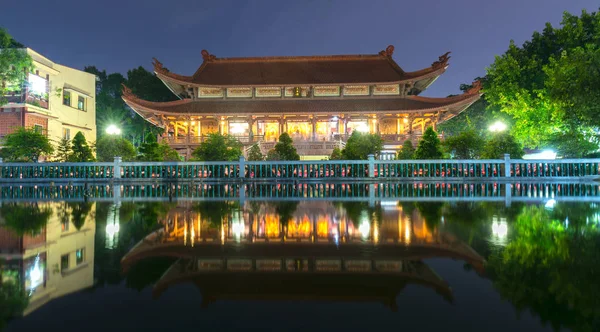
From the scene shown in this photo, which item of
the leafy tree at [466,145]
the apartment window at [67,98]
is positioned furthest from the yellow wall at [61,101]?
the leafy tree at [466,145]

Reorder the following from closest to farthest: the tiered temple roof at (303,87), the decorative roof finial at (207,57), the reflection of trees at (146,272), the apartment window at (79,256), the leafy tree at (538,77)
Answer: the reflection of trees at (146,272) → the apartment window at (79,256) → the leafy tree at (538,77) → the tiered temple roof at (303,87) → the decorative roof finial at (207,57)

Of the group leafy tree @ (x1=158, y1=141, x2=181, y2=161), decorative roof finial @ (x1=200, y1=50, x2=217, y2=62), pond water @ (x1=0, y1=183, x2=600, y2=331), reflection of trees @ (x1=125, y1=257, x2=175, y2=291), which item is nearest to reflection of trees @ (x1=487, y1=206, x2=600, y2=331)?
A: pond water @ (x1=0, y1=183, x2=600, y2=331)

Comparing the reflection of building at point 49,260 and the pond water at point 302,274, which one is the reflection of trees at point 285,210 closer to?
the pond water at point 302,274

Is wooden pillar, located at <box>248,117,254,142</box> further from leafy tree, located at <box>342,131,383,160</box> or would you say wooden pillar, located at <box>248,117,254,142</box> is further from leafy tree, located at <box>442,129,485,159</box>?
leafy tree, located at <box>442,129,485,159</box>

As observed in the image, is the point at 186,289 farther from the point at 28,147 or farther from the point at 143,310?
the point at 28,147

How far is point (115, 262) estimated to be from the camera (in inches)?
149

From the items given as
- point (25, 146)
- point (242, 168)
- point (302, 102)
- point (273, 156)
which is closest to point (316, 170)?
point (273, 156)

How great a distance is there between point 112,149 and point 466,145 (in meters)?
19.4

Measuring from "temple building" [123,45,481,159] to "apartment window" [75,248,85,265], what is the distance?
22.6 meters

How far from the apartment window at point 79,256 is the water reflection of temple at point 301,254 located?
0.43 metres

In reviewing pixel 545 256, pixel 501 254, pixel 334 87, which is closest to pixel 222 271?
pixel 501 254

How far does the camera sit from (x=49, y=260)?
12.5 ft

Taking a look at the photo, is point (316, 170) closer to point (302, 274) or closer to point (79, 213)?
point (79, 213)

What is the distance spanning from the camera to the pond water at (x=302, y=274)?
8.02ft
